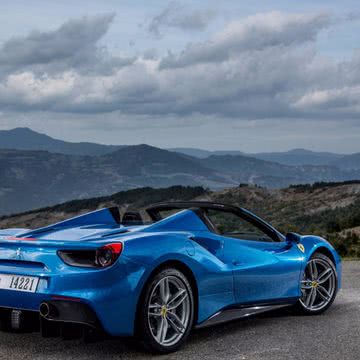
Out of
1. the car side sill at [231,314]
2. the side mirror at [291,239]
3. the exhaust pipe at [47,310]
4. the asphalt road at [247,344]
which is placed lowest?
the asphalt road at [247,344]

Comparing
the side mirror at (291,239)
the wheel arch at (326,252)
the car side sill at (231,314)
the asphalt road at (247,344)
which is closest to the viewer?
the asphalt road at (247,344)

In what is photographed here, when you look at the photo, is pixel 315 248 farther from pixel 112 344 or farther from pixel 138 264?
pixel 138 264

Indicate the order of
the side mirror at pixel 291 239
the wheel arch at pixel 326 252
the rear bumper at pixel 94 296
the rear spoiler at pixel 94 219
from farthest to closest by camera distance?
the wheel arch at pixel 326 252 < the side mirror at pixel 291 239 < the rear spoiler at pixel 94 219 < the rear bumper at pixel 94 296

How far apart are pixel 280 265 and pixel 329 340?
96 cm

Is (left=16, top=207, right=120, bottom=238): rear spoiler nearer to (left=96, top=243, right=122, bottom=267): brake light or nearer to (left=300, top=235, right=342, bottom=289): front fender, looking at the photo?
(left=96, top=243, right=122, bottom=267): brake light

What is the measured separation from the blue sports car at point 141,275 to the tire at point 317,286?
1.21 feet

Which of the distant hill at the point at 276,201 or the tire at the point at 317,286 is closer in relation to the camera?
the tire at the point at 317,286

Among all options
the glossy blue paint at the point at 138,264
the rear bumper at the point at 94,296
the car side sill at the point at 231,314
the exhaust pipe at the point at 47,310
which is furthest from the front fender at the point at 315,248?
the exhaust pipe at the point at 47,310

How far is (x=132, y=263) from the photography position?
490 centimetres

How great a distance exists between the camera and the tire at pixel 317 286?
687 centimetres

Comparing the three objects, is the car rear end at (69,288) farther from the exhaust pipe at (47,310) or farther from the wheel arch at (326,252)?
the wheel arch at (326,252)

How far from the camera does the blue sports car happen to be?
4.81 metres

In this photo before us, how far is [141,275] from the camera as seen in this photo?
4.94 meters

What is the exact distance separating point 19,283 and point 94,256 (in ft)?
1.97
